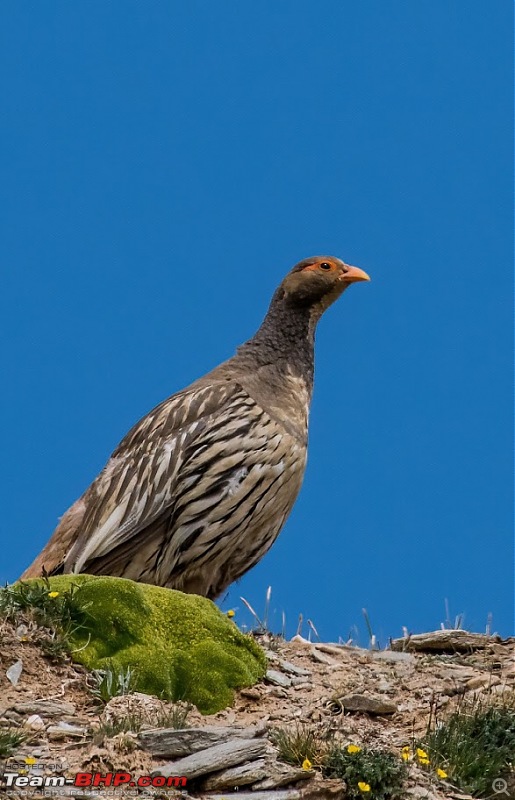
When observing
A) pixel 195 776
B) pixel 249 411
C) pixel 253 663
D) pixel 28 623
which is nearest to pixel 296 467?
pixel 249 411

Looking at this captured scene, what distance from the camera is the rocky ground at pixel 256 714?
7.08 metres

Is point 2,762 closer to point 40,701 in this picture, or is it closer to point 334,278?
point 40,701

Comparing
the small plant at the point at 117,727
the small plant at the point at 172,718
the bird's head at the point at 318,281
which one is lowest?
the small plant at the point at 117,727

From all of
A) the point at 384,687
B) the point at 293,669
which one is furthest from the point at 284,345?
the point at 384,687

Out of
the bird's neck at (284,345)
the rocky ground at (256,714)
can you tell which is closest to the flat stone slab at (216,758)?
the rocky ground at (256,714)

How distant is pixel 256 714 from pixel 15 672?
62.6 inches

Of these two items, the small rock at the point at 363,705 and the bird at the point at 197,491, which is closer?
the small rock at the point at 363,705

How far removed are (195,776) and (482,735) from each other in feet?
6.30

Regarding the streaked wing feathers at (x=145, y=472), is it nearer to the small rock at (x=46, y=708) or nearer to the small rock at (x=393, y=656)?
the small rock at (x=393, y=656)

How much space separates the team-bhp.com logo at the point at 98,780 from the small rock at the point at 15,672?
4.48ft

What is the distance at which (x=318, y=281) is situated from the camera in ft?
39.3

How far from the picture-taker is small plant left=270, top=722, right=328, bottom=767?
23.9 feet

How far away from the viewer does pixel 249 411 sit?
10914 millimetres

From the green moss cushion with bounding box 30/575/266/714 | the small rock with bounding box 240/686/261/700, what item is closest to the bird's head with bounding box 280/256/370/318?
the green moss cushion with bounding box 30/575/266/714
